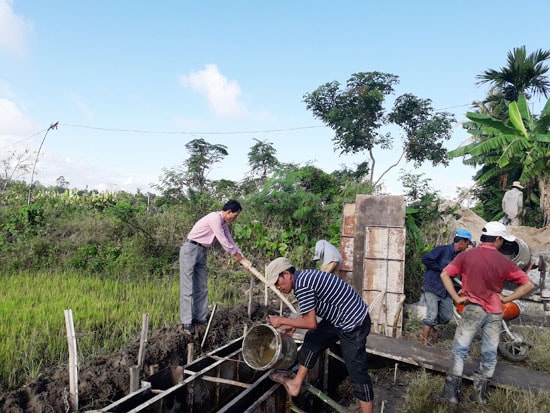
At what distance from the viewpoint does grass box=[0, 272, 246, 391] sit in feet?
12.0

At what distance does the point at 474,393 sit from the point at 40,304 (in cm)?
500

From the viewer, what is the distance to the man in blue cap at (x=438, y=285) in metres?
4.68

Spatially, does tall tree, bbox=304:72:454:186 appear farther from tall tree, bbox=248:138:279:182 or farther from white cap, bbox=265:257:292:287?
white cap, bbox=265:257:292:287

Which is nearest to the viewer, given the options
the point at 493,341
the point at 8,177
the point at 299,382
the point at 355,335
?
the point at 355,335

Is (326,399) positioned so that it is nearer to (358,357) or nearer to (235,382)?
(358,357)

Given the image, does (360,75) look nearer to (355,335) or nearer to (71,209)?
(71,209)

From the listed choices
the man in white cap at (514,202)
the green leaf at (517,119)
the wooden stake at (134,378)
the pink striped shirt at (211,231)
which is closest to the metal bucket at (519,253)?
the man in white cap at (514,202)

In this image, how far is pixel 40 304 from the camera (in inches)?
194

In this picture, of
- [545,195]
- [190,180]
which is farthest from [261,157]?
[545,195]

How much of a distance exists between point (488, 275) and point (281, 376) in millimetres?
1979

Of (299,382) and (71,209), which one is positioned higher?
(71,209)

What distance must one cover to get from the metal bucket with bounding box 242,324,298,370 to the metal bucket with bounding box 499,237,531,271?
13.7ft

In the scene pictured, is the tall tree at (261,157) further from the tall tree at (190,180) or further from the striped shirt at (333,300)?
the striped shirt at (333,300)

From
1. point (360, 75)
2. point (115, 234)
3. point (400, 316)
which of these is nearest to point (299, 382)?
point (400, 316)
